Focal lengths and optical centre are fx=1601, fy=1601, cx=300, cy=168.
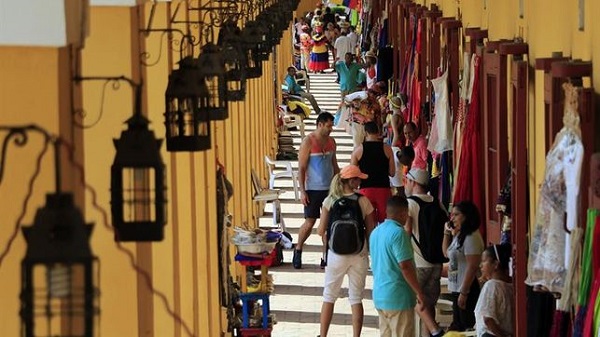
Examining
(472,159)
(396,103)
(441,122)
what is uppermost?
(396,103)

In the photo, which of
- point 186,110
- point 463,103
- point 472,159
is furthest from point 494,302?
point 186,110

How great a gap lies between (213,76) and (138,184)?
247 centimetres

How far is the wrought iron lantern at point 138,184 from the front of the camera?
4.47m

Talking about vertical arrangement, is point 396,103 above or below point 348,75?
below

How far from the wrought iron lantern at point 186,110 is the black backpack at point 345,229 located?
4.46 m

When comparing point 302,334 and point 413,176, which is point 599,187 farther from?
point 302,334

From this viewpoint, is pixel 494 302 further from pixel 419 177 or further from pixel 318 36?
pixel 318 36

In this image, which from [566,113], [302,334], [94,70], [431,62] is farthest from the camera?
[431,62]

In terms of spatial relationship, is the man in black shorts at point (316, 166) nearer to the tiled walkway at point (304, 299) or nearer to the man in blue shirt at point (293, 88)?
the tiled walkway at point (304, 299)

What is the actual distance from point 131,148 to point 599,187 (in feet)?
7.37

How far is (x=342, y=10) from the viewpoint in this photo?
48.7 m

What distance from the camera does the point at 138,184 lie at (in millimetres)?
4582

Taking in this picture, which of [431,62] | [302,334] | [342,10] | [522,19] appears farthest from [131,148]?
[342,10]

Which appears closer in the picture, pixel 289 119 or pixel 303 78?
pixel 289 119
